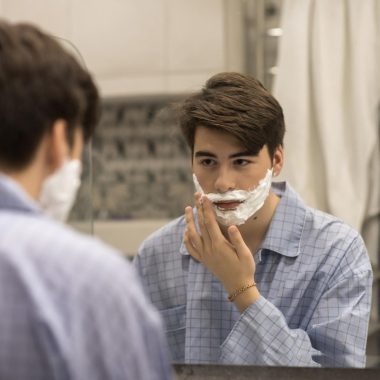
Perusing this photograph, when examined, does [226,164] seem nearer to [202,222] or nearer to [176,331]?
[202,222]

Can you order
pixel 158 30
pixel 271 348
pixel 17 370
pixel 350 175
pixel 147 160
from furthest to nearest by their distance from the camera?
pixel 147 160 < pixel 158 30 < pixel 350 175 < pixel 271 348 < pixel 17 370

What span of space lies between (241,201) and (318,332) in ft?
0.70

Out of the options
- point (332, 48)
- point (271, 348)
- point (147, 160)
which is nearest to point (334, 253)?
point (271, 348)

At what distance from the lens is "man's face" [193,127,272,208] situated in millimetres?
906

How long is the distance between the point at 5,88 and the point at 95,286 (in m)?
0.16

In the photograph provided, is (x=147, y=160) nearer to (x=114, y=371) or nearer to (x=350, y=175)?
(x=350, y=175)

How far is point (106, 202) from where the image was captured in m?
1.30

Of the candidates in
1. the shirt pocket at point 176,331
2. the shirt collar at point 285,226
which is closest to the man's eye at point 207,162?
the shirt collar at point 285,226

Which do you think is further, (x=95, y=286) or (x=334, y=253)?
(x=334, y=253)

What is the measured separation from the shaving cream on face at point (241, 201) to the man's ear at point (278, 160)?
31mm

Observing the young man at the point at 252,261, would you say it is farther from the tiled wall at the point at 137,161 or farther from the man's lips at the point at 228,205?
the tiled wall at the point at 137,161

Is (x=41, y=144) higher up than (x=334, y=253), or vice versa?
(x=41, y=144)

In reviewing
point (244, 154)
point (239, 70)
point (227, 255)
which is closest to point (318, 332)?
point (227, 255)

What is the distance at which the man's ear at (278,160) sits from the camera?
95 cm
